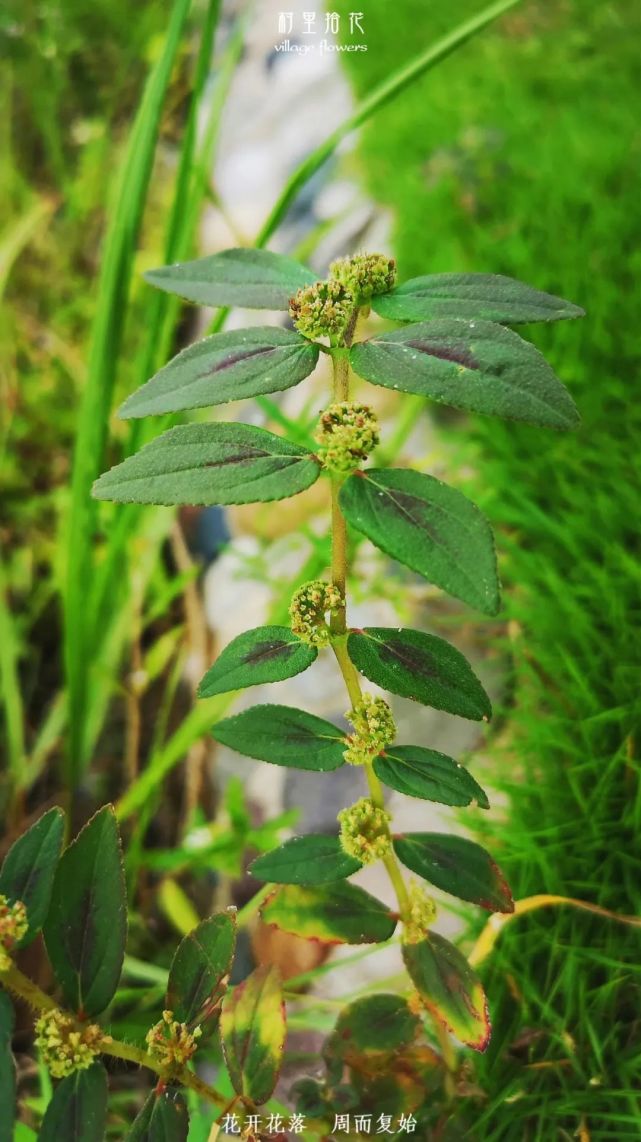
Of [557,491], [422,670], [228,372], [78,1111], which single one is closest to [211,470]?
[228,372]

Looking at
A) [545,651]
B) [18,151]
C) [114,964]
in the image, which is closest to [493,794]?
[545,651]

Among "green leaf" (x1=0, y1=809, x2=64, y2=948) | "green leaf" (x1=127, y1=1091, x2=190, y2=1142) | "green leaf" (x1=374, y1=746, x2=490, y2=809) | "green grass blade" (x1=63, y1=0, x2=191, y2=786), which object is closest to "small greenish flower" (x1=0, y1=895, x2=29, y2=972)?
"green leaf" (x1=0, y1=809, x2=64, y2=948)

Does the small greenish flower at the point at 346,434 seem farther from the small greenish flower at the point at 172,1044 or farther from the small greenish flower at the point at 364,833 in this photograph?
the small greenish flower at the point at 172,1044

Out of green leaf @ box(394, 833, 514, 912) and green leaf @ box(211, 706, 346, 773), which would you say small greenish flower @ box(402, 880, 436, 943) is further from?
green leaf @ box(211, 706, 346, 773)

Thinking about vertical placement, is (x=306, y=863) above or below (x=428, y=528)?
below

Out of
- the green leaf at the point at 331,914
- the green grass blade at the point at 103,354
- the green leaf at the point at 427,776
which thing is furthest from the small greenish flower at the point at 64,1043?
the green grass blade at the point at 103,354

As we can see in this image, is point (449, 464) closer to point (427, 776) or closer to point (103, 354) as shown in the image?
point (103, 354)
